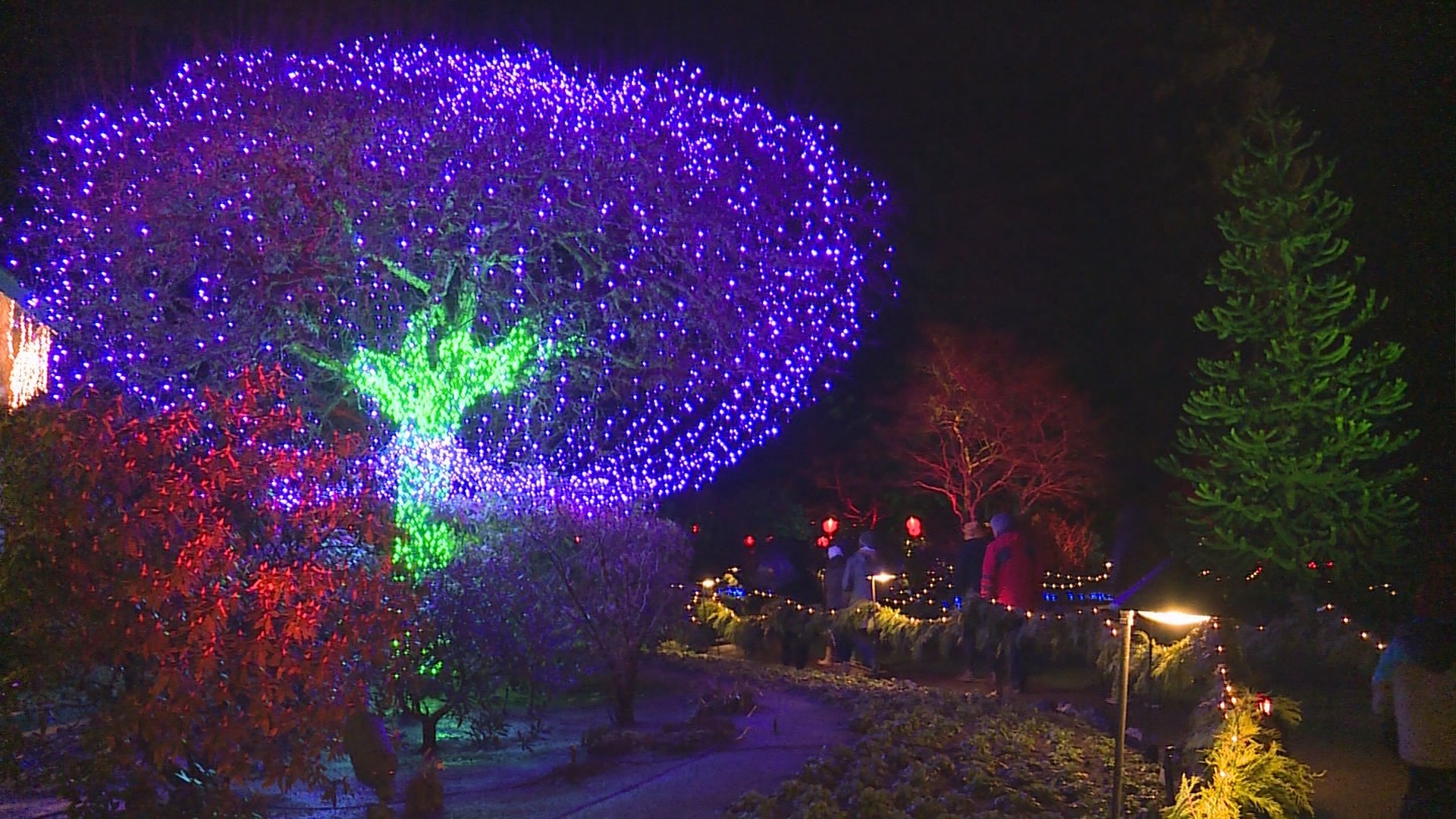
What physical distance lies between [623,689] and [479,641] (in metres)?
1.34

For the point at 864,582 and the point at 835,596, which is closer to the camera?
the point at 864,582

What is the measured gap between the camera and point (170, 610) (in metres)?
4.82

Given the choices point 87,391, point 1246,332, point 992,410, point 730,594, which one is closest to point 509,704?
point 87,391

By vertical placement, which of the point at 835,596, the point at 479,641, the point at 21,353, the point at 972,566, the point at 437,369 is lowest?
the point at 479,641

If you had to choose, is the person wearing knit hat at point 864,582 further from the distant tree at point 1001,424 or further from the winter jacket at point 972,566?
the distant tree at point 1001,424

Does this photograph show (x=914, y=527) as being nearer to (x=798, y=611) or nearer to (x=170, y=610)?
(x=798, y=611)

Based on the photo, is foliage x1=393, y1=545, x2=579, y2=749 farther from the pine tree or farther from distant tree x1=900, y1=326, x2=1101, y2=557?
distant tree x1=900, y1=326, x2=1101, y2=557

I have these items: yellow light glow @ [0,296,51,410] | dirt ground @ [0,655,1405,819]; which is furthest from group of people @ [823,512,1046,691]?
yellow light glow @ [0,296,51,410]

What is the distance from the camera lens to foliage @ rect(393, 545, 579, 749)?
7.94 metres

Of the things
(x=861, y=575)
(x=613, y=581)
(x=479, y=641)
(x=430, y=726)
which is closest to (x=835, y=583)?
(x=861, y=575)

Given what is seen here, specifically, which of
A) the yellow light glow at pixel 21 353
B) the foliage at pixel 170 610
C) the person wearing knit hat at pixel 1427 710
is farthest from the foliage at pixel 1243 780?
the yellow light glow at pixel 21 353

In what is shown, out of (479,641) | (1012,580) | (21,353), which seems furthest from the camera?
(1012,580)

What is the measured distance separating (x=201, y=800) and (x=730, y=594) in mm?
11738

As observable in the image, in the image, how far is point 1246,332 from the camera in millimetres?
20094
